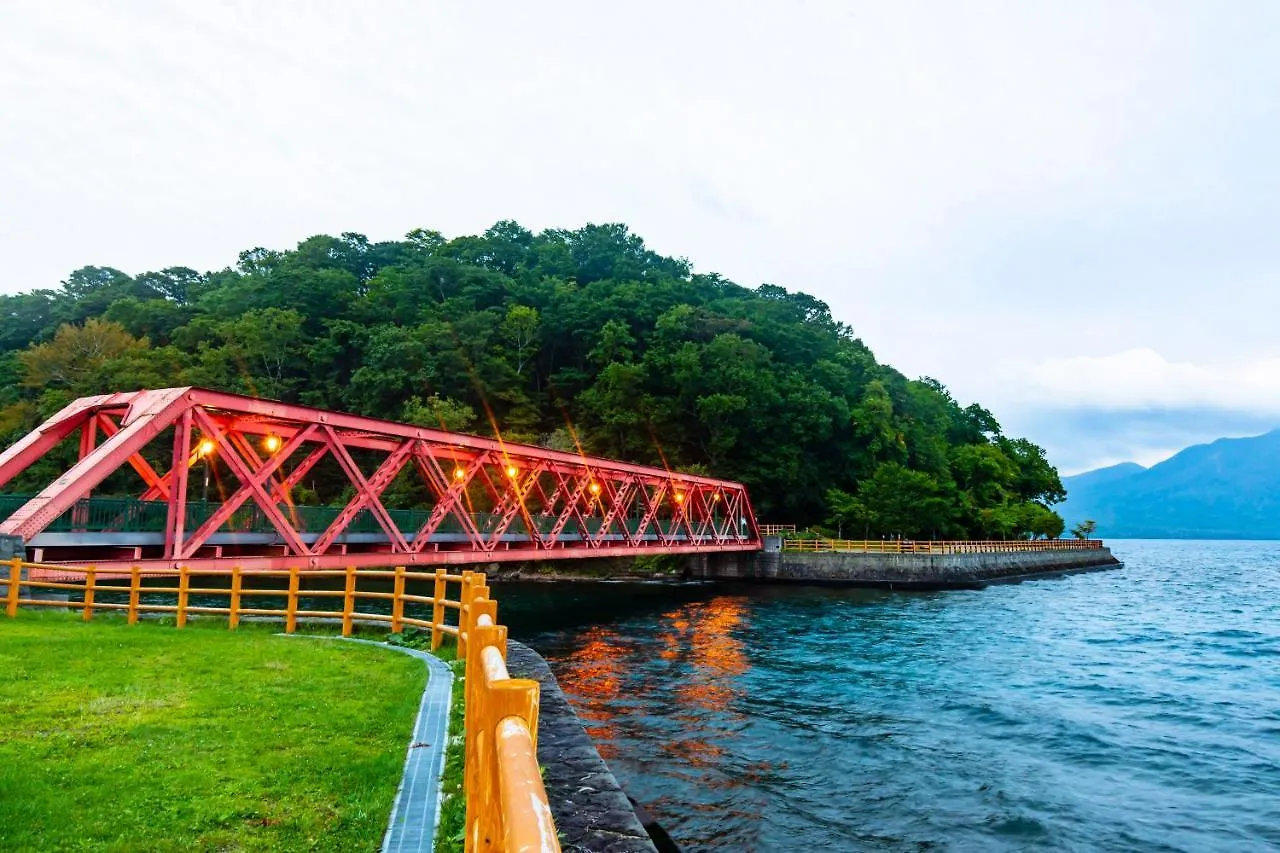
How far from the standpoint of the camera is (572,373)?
79875mm

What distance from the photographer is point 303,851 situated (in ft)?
17.3

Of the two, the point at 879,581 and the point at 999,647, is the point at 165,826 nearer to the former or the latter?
the point at 999,647

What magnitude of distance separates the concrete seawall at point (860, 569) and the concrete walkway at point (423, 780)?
47666 mm

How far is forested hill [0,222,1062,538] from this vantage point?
227ft

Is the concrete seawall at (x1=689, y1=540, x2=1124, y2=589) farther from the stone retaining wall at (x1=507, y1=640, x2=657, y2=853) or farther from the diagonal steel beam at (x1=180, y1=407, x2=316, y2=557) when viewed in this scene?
the stone retaining wall at (x1=507, y1=640, x2=657, y2=853)

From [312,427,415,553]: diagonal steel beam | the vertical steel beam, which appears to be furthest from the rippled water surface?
the vertical steel beam

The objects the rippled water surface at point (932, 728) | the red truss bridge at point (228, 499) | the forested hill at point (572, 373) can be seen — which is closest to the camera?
the rippled water surface at point (932, 728)

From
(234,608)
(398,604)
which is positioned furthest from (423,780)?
(234,608)

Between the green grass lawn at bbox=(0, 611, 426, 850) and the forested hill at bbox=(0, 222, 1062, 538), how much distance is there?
5224cm

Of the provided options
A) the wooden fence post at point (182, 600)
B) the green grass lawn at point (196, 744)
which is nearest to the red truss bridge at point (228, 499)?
the wooden fence post at point (182, 600)

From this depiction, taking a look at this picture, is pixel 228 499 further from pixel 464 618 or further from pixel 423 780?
pixel 423 780

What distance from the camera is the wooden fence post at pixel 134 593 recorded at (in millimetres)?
15539

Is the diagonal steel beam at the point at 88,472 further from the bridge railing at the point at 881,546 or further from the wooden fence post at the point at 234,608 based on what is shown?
the bridge railing at the point at 881,546

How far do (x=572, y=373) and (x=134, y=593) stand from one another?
2554 inches
